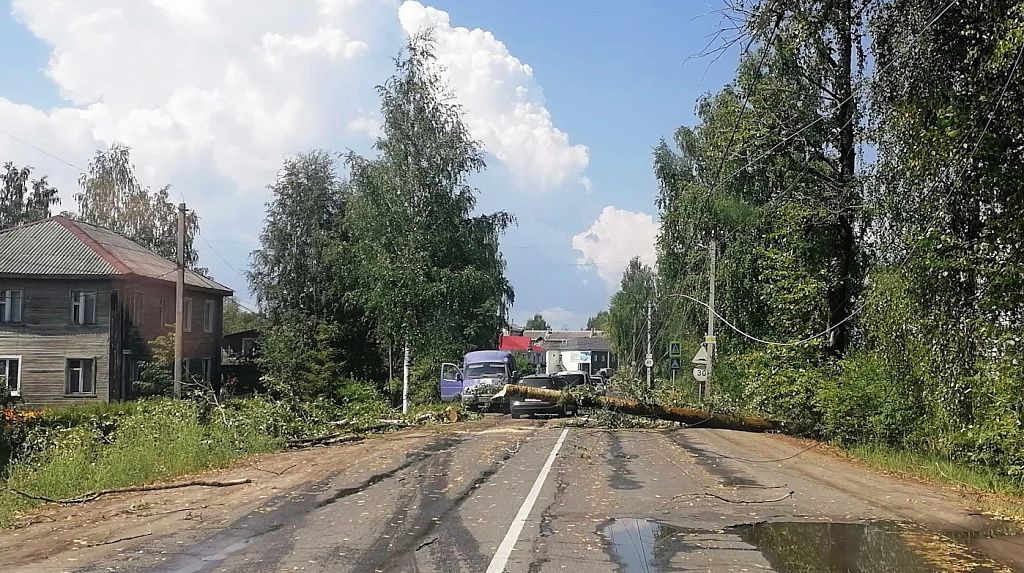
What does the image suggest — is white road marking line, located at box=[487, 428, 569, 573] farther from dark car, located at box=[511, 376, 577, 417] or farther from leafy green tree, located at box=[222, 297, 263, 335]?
leafy green tree, located at box=[222, 297, 263, 335]

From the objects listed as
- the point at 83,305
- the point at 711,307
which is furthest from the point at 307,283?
the point at 711,307

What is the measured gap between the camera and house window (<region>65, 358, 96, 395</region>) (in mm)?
38438

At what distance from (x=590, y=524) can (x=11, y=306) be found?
35424mm

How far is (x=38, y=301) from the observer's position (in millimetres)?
38156

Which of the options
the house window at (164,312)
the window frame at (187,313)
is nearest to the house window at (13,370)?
the house window at (164,312)

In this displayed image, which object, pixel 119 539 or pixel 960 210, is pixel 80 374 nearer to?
pixel 119 539

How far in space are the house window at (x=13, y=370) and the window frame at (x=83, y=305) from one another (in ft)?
8.94

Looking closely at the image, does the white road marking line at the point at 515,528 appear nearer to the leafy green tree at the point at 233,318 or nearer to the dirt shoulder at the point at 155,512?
the dirt shoulder at the point at 155,512

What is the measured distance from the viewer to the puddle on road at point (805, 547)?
26.6ft

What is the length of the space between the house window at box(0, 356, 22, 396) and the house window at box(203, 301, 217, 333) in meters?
9.61

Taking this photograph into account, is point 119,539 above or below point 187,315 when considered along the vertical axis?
below

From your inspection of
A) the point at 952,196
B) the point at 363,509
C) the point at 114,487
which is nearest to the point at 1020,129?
the point at 952,196

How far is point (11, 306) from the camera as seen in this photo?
38.0 metres

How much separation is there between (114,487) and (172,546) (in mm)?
6031
